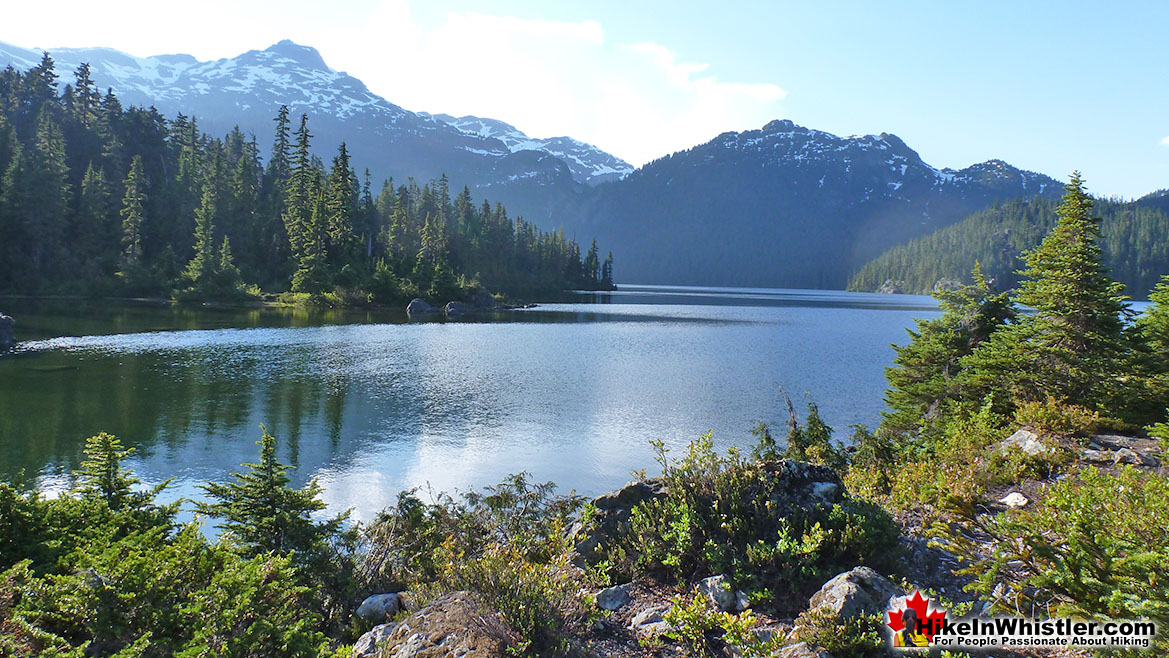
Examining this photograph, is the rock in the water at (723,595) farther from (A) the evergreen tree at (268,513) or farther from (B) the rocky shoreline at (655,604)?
(A) the evergreen tree at (268,513)

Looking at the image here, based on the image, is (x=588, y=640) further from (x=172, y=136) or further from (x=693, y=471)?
(x=172, y=136)

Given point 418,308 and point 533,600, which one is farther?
point 418,308

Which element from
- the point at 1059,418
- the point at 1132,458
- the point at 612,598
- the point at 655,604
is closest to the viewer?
the point at 655,604

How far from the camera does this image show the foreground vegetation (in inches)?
215

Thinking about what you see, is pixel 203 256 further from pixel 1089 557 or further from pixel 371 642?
pixel 1089 557

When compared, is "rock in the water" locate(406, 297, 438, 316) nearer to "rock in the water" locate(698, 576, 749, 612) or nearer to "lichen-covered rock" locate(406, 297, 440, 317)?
"lichen-covered rock" locate(406, 297, 440, 317)

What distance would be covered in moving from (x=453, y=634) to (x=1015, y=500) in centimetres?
963

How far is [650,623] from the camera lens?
6.46 metres

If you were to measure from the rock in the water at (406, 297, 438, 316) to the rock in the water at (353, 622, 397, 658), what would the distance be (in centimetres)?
8492

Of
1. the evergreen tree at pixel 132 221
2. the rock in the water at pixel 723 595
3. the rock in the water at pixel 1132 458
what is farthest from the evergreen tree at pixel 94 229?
the rock in the water at pixel 1132 458

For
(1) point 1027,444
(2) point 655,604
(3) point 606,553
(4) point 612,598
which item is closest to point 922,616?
(2) point 655,604

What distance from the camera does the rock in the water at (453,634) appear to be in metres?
5.71

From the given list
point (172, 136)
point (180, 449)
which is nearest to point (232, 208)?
point (172, 136)

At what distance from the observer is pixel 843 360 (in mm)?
49844
